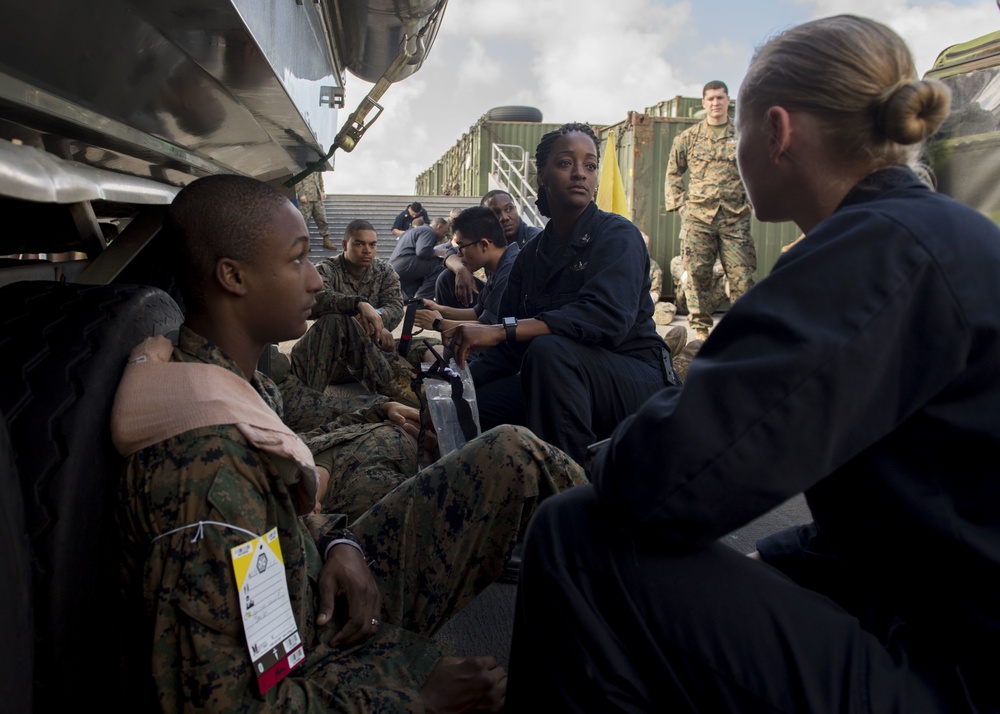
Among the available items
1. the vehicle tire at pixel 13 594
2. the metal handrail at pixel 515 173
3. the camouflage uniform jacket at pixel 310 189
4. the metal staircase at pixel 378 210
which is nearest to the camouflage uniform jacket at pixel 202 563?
the vehicle tire at pixel 13 594

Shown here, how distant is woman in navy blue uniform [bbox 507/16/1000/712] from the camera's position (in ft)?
3.19

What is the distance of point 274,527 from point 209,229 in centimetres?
57

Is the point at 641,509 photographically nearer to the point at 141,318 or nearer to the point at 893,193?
the point at 893,193

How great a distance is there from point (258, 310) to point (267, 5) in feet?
2.20

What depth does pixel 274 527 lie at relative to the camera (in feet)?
4.09

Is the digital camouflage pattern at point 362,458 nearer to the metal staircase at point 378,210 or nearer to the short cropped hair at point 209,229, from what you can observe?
the short cropped hair at point 209,229

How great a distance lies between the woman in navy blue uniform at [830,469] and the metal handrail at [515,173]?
1167 centimetres

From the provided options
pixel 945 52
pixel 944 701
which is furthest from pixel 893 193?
pixel 945 52

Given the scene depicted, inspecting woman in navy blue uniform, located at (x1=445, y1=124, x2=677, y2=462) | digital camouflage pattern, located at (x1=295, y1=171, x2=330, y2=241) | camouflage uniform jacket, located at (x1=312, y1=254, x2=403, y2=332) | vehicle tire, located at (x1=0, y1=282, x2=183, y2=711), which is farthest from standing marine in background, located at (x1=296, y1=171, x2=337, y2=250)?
vehicle tire, located at (x1=0, y1=282, x2=183, y2=711)

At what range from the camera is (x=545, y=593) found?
119cm

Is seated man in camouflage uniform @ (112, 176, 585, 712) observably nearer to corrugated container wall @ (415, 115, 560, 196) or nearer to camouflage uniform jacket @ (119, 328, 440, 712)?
camouflage uniform jacket @ (119, 328, 440, 712)

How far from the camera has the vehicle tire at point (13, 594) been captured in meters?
0.97

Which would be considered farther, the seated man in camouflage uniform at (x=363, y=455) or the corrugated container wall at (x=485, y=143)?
the corrugated container wall at (x=485, y=143)

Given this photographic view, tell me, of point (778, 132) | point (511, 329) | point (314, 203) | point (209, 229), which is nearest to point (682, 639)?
point (778, 132)
